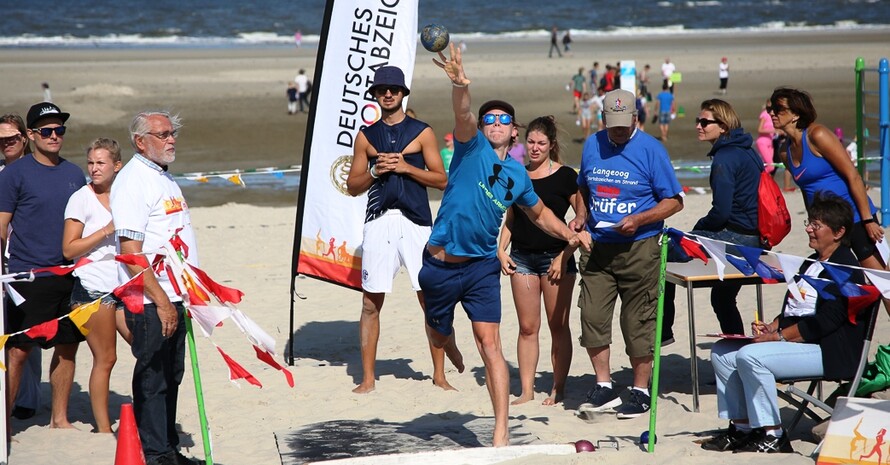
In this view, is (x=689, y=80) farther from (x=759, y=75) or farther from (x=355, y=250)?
(x=355, y=250)

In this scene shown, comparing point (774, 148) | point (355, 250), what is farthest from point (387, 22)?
point (774, 148)

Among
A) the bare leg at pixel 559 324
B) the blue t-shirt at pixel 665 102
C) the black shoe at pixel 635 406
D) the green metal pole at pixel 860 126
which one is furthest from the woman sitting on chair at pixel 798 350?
the blue t-shirt at pixel 665 102

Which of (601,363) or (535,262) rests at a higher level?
(535,262)

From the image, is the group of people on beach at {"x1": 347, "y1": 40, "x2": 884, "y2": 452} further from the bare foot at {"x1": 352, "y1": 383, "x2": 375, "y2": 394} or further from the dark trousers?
the dark trousers

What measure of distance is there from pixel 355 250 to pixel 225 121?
60.9 feet

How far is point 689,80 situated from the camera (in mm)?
31953

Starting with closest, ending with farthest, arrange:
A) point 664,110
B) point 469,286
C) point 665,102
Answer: point 469,286, point 665,102, point 664,110

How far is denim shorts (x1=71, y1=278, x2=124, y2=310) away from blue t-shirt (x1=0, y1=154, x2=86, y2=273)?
0.18 metres

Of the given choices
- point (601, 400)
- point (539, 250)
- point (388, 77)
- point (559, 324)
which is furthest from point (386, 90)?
point (601, 400)

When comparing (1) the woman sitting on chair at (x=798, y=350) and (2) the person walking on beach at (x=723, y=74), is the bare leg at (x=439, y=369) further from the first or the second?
(2) the person walking on beach at (x=723, y=74)

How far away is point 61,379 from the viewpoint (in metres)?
5.85

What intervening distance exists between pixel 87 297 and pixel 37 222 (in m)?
0.51

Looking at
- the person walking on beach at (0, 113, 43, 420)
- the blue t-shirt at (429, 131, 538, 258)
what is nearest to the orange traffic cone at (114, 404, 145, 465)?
the blue t-shirt at (429, 131, 538, 258)

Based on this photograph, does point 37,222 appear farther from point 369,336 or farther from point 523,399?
point 523,399
